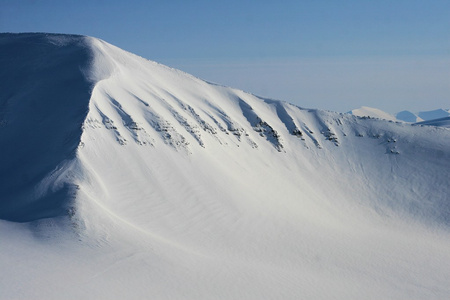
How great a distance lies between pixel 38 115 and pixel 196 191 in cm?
1725

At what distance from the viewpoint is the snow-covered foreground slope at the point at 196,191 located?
98.4 ft

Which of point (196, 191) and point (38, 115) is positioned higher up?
point (38, 115)

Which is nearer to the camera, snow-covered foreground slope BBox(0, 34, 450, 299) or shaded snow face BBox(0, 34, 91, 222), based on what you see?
snow-covered foreground slope BBox(0, 34, 450, 299)

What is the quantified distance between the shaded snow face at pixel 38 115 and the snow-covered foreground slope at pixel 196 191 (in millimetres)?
168

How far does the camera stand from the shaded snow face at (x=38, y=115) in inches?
1373

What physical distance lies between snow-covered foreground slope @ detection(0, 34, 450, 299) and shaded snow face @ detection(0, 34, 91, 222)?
0.55 feet

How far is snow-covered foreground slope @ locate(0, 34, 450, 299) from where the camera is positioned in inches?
1181

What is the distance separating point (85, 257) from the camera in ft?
96.3

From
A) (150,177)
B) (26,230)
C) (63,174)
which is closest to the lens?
(26,230)

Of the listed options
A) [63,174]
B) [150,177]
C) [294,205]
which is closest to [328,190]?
[294,205]

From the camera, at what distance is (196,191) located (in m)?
42.7

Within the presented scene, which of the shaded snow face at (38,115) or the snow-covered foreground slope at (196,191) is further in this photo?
the shaded snow face at (38,115)

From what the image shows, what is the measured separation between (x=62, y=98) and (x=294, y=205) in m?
25.9

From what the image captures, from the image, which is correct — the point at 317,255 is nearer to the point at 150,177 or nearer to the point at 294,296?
the point at 294,296
